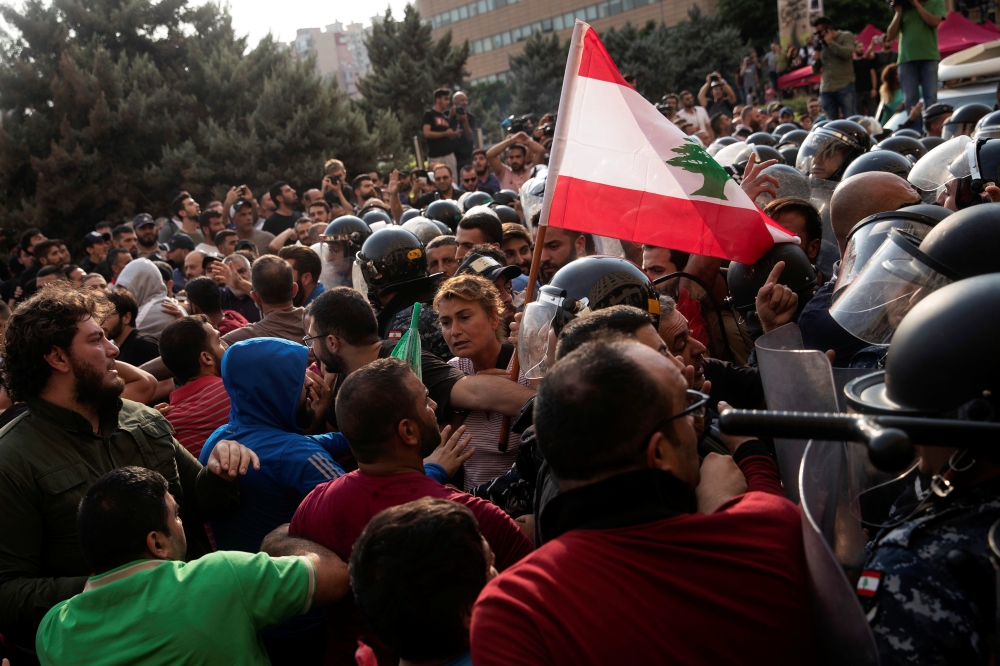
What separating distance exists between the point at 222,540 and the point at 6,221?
21.3 metres

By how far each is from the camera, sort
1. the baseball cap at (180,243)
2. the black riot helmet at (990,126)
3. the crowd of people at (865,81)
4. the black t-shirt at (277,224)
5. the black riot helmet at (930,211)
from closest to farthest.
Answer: the black riot helmet at (930,211)
the black riot helmet at (990,126)
the baseball cap at (180,243)
the crowd of people at (865,81)
the black t-shirt at (277,224)

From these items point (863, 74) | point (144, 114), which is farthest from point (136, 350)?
point (144, 114)

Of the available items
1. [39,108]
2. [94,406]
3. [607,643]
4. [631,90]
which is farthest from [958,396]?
[39,108]

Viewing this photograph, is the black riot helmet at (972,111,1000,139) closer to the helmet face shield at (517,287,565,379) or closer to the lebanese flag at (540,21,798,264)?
the lebanese flag at (540,21,798,264)

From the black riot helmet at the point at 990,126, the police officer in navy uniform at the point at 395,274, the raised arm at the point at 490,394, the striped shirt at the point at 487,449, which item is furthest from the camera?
the black riot helmet at the point at 990,126

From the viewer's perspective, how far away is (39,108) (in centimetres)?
2261

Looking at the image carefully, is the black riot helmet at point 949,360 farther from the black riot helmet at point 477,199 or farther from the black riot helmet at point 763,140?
the black riot helmet at point 763,140

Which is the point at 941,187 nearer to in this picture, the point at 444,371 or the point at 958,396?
the point at 444,371

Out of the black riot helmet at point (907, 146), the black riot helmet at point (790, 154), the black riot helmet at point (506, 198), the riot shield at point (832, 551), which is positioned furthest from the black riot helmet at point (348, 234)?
the riot shield at point (832, 551)

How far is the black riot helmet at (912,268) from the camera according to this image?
2.41 m

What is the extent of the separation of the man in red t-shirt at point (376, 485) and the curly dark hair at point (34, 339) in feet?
4.20

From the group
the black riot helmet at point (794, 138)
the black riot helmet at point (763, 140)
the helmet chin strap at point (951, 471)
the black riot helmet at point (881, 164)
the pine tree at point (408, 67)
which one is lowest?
the black riot helmet at point (794, 138)

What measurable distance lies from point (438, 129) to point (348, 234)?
827 cm

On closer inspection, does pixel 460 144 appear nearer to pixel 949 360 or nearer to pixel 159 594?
pixel 159 594
